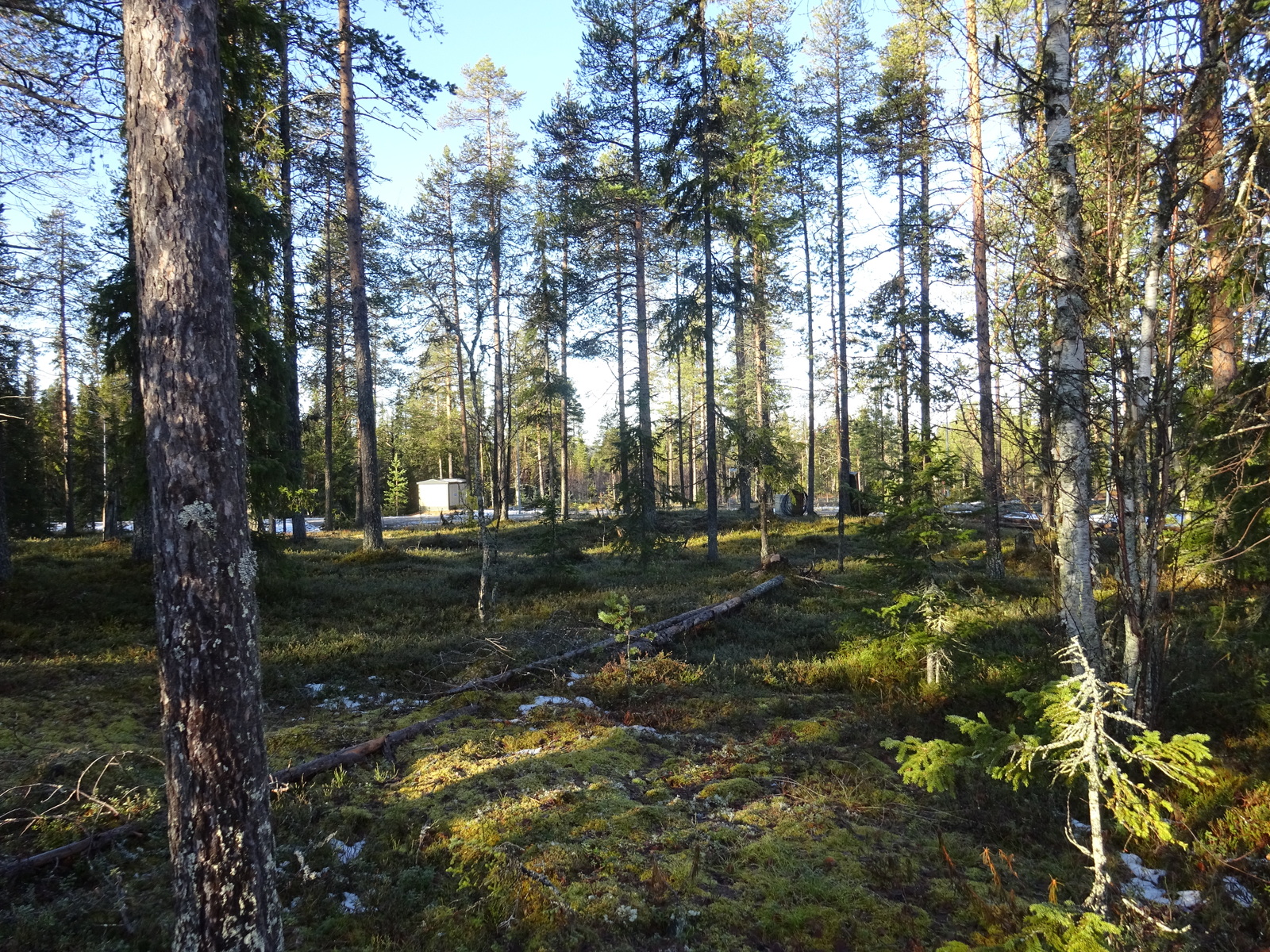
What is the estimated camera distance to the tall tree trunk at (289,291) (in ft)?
44.0

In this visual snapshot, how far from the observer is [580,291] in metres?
20.0

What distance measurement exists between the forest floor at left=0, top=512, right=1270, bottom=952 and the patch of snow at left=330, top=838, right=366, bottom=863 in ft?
0.06

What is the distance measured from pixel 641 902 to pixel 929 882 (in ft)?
6.34

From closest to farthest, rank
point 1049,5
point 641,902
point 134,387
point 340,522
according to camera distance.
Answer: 1. point 641,902
2. point 1049,5
3. point 134,387
4. point 340,522

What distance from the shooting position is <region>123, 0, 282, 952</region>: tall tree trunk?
10.1 ft

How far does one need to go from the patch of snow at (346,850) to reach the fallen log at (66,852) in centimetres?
133

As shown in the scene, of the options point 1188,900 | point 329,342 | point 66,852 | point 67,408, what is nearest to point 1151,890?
point 1188,900

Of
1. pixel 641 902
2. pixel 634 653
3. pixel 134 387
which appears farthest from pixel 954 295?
pixel 134 387

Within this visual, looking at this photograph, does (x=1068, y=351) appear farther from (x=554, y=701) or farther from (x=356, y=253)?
(x=356, y=253)

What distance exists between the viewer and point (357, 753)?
561cm

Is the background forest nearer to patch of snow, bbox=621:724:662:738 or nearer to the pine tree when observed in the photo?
patch of snow, bbox=621:724:662:738

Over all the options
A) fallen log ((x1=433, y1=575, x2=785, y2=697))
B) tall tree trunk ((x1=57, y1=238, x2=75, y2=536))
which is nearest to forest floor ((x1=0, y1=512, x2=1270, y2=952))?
fallen log ((x1=433, y1=575, x2=785, y2=697))

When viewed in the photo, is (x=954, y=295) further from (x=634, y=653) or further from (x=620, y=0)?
(x=620, y=0)

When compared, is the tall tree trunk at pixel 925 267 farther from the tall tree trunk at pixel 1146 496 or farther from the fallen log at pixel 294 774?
the fallen log at pixel 294 774
